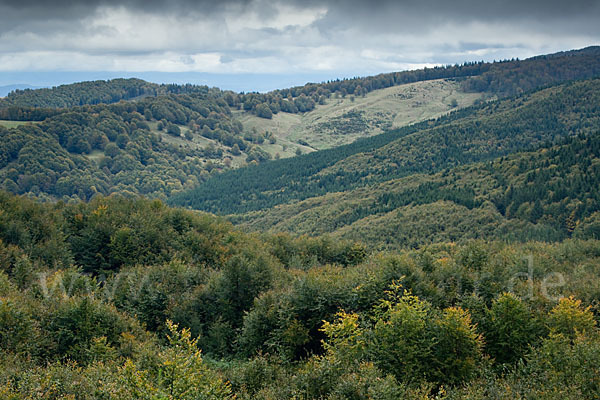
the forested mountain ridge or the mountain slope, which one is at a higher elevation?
the forested mountain ridge

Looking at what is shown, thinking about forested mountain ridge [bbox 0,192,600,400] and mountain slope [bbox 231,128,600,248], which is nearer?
forested mountain ridge [bbox 0,192,600,400]

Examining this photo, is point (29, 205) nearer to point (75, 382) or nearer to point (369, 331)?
point (75, 382)

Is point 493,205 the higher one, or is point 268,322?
point 268,322

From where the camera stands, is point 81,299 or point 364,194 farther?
point 364,194

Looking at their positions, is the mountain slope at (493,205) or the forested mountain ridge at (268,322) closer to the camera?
the forested mountain ridge at (268,322)

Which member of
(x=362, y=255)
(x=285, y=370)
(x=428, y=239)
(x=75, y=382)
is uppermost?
(x=75, y=382)

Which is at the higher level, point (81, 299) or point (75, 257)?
point (81, 299)

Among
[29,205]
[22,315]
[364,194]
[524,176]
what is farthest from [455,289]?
[364,194]

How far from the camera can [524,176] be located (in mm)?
129500

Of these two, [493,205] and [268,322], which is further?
[493,205]

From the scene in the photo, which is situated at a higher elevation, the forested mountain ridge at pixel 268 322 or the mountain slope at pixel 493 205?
the forested mountain ridge at pixel 268 322

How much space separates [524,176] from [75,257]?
124027mm

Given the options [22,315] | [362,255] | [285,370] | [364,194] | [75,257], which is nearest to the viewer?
[22,315]

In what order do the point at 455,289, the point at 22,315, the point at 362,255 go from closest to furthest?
1. the point at 22,315
2. the point at 455,289
3. the point at 362,255
